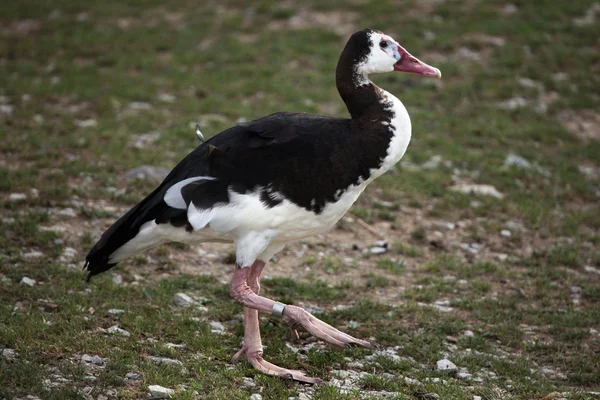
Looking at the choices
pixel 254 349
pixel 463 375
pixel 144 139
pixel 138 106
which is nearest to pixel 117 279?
pixel 254 349

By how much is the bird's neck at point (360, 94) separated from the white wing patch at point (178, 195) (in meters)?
1.31

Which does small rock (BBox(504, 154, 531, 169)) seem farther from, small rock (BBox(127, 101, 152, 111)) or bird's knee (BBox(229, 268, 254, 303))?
bird's knee (BBox(229, 268, 254, 303))

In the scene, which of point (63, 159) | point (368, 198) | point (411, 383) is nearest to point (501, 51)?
point (368, 198)

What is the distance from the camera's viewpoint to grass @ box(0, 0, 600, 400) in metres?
6.08

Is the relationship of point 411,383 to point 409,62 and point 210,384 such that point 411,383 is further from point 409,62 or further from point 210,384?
point 409,62

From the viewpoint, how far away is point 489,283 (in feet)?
26.3

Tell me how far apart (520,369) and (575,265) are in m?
2.71

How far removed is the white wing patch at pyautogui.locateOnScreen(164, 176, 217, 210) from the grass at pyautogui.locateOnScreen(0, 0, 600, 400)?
109cm

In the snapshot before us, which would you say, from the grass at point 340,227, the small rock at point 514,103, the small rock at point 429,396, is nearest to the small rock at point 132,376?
the grass at point 340,227

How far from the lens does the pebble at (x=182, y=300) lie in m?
7.03

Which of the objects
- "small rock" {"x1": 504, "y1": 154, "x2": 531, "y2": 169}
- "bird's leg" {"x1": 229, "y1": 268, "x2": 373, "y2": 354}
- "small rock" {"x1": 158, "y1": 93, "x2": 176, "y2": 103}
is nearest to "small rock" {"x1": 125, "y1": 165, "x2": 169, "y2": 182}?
"small rock" {"x1": 158, "y1": 93, "x2": 176, "y2": 103}

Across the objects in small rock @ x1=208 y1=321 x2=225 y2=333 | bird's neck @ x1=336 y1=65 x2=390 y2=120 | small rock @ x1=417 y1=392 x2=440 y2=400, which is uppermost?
bird's neck @ x1=336 y1=65 x2=390 y2=120

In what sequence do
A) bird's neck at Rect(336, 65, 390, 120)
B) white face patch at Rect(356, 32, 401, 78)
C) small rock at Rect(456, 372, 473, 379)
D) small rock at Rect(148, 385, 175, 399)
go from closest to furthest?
small rock at Rect(148, 385, 175, 399) < small rock at Rect(456, 372, 473, 379) < bird's neck at Rect(336, 65, 390, 120) < white face patch at Rect(356, 32, 401, 78)

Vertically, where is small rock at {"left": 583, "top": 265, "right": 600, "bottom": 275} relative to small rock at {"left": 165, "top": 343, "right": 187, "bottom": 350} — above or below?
below
